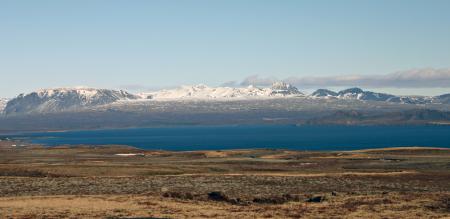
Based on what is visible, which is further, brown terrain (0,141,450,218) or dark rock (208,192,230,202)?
dark rock (208,192,230,202)

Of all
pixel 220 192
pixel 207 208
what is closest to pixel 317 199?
pixel 220 192

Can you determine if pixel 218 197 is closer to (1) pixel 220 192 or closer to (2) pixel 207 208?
(1) pixel 220 192

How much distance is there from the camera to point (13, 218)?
2003 inches

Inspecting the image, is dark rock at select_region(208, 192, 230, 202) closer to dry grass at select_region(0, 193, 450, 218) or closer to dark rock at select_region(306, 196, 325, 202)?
dry grass at select_region(0, 193, 450, 218)

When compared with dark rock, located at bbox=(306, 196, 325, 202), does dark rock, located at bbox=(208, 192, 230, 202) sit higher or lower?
higher

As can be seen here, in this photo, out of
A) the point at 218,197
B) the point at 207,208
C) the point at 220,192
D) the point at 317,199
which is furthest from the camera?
the point at 220,192

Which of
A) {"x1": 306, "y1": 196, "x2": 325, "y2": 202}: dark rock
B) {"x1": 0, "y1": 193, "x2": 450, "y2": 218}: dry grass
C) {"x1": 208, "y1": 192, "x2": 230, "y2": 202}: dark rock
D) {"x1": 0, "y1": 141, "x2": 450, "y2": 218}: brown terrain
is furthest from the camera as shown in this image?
{"x1": 208, "y1": 192, "x2": 230, "y2": 202}: dark rock

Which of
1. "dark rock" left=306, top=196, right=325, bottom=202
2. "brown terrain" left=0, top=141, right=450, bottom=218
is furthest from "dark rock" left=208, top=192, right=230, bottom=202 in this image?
Answer: "dark rock" left=306, top=196, right=325, bottom=202

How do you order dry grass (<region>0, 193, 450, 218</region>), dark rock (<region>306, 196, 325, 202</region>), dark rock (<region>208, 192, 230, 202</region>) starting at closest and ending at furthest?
dry grass (<region>0, 193, 450, 218</region>)
dark rock (<region>306, 196, 325, 202</region>)
dark rock (<region>208, 192, 230, 202</region>)

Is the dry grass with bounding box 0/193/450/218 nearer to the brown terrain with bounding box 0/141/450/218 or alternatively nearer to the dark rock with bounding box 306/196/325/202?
the brown terrain with bounding box 0/141/450/218

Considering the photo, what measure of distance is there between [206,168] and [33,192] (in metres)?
34.9

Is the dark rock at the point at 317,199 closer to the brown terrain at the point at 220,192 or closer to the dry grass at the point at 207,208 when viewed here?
the brown terrain at the point at 220,192

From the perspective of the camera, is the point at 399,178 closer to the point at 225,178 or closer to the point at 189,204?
the point at 225,178

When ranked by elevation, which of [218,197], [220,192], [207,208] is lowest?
[207,208]
